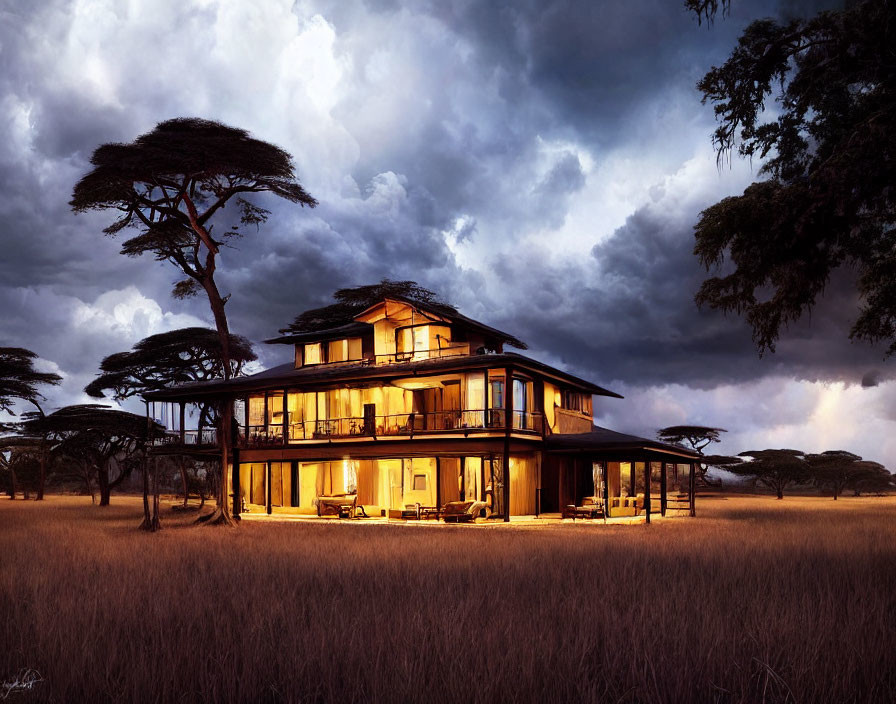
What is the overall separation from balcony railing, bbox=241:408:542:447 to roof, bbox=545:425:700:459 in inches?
42.4

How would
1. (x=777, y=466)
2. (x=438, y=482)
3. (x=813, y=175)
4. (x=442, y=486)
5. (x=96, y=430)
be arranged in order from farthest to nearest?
(x=777, y=466)
(x=96, y=430)
(x=442, y=486)
(x=438, y=482)
(x=813, y=175)

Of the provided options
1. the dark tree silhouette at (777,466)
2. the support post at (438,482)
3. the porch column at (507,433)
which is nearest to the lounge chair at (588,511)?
the porch column at (507,433)

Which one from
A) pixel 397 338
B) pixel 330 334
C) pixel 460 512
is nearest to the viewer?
pixel 460 512

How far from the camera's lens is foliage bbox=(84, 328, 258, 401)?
46312mm

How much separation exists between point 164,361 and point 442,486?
21.3m

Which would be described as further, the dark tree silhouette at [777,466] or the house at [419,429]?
the dark tree silhouette at [777,466]

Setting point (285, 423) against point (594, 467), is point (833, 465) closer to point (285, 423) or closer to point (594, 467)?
point (594, 467)

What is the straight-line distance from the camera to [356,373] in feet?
111

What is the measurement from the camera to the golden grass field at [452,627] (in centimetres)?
543

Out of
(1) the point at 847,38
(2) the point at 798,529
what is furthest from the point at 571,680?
(2) the point at 798,529

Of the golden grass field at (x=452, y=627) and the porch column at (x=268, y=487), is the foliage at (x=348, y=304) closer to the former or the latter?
the porch column at (x=268, y=487)

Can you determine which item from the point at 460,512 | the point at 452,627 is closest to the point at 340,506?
the point at 460,512

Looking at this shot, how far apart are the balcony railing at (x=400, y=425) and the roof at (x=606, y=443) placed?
3.53 ft

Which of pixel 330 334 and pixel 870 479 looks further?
pixel 870 479
